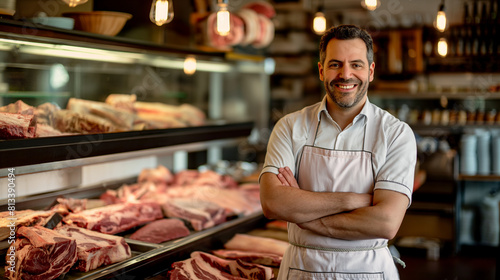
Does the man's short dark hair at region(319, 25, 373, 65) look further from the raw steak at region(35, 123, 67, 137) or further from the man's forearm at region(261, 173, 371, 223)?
the raw steak at region(35, 123, 67, 137)

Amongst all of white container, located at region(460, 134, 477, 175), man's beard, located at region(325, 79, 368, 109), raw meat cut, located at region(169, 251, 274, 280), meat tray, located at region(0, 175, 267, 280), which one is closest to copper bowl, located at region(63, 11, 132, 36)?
meat tray, located at region(0, 175, 267, 280)

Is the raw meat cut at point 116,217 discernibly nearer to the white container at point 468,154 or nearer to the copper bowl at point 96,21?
the copper bowl at point 96,21

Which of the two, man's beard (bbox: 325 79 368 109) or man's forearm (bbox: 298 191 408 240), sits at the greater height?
man's beard (bbox: 325 79 368 109)

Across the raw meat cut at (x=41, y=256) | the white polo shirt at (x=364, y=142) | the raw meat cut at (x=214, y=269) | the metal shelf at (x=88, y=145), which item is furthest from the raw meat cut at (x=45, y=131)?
the white polo shirt at (x=364, y=142)

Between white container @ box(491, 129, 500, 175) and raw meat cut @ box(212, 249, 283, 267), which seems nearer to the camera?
raw meat cut @ box(212, 249, 283, 267)

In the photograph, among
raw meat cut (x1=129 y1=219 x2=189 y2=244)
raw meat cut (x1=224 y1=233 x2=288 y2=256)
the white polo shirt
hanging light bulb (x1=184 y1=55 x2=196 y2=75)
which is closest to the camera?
the white polo shirt

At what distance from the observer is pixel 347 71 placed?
8.41 feet

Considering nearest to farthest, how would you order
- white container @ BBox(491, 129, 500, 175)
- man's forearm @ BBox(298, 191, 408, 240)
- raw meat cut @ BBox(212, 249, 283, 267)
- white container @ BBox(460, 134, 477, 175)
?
1. man's forearm @ BBox(298, 191, 408, 240)
2. raw meat cut @ BBox(212, 249, 283, 267)
3. white container @ BBox(491, 129, 500, 175)
4. white container @ BBox(460, 134, 477, 175)

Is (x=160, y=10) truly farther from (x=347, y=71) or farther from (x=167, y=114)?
(x=167, y=114)

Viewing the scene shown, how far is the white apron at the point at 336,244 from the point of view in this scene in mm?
2555

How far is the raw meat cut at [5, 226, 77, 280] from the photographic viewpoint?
254 centimetres

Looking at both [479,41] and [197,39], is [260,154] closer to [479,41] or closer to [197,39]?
[197,39]

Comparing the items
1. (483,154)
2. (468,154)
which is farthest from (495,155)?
(468,154)

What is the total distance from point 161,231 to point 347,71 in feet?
5.28
